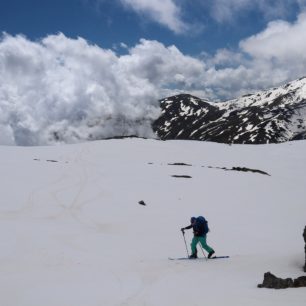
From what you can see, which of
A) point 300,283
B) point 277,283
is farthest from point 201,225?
→ point 300,283

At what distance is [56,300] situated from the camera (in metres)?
10.5

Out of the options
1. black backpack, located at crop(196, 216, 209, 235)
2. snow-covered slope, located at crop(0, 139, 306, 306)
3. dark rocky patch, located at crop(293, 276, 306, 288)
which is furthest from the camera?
black backpack, located at crop(196, 216, 209, 235)

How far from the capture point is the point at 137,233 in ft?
75.5

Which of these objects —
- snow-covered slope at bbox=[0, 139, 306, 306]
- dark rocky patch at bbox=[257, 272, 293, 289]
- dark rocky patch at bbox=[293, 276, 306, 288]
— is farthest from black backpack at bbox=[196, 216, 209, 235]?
dark rocky patch at bbox=[293, 276, 306, 288]

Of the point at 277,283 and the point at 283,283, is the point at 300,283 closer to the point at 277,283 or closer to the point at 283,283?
the point at 283,283

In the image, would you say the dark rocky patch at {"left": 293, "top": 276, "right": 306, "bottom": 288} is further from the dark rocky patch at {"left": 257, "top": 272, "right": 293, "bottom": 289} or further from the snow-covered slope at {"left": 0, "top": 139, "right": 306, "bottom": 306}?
the snow-covered slope at {"left": 0, "top": 139, "right": 306, "bottom": 306}

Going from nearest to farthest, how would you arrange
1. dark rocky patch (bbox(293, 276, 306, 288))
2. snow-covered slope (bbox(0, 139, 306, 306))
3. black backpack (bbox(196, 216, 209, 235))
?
dark rocky patch (bbox(293, 276, 306, 288)), snow-covered slope (bbox(0, 139, 306, 306)), black backpack (bbox(196, 216, 209, 235))

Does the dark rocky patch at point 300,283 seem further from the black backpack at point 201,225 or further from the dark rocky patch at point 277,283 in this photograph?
the black backpack at point 201,225

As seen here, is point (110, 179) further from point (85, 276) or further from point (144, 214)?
point (85, 276)

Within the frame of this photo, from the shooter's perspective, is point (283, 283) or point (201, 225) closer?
point (283, 283)

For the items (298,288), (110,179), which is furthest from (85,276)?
(110,179)

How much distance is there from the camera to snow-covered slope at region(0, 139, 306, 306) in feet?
37.0

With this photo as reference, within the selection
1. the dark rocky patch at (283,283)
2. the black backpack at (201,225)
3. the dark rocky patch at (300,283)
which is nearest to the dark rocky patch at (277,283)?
the dark rocky patch at (283,283)

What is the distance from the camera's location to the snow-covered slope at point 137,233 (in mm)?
11273
